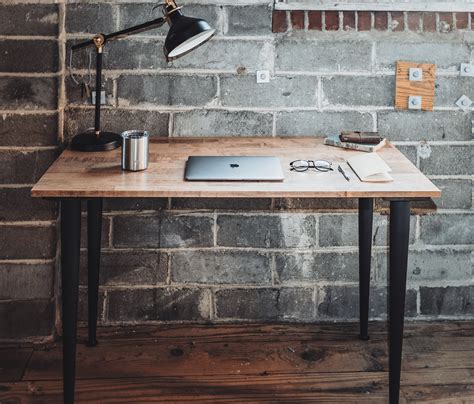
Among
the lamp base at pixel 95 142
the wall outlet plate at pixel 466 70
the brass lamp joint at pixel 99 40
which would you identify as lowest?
the lamp base at pixel 95 142

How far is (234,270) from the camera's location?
2.94 meters

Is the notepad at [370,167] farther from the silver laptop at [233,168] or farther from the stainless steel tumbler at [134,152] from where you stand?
the stainless steel tumbler at [134,152]

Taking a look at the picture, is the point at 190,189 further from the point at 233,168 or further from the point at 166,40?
the point at 166,40

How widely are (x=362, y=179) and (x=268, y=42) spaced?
872mm

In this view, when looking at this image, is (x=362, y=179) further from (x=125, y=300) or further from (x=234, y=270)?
(x=125, y=300)

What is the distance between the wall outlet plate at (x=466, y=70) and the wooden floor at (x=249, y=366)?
1.09m

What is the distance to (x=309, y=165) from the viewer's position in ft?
7.66

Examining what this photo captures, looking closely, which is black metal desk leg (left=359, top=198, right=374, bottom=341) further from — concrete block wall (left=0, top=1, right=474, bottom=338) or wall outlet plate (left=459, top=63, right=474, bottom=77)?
wall outlet plate (left=459, top=63, right=474, bottom=77)

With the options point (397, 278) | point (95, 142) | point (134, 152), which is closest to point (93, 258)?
point (95, 142)

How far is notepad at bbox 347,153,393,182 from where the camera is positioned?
217cm

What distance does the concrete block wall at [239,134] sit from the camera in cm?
268

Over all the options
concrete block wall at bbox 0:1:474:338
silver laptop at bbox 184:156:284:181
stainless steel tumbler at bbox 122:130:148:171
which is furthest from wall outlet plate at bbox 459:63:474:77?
stainless steel tumbler at bbox 122:130:148:171

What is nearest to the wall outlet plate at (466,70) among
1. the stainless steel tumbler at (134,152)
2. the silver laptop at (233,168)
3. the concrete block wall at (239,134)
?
the concrete block wall at (239,134)

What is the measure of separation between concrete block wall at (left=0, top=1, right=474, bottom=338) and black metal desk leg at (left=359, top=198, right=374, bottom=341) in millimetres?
169
